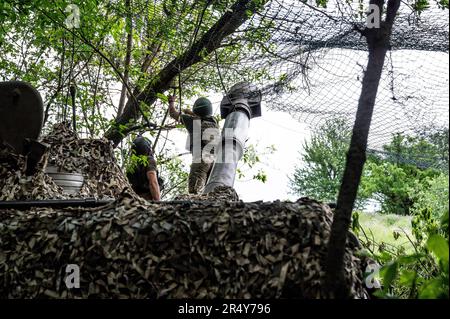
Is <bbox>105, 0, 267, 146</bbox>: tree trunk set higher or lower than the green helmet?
higher

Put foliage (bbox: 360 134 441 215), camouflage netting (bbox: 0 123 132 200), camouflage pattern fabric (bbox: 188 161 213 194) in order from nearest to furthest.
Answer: camouflage netting (bbox: 0 123 132 200) < camouflage pattern fabric (bbox: 188 161 213 194) < foliage (bbox: 360 134 441 215)

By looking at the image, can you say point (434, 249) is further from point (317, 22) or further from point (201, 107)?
point (201, 107)

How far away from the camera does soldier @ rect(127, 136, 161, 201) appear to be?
584cm

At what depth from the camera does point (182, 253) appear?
1.94 metres

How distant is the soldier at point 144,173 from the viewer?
19.1 ft

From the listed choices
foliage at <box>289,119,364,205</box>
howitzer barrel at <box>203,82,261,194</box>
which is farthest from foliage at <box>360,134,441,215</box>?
howitzer barrel at <box>203,82,261,194</box>

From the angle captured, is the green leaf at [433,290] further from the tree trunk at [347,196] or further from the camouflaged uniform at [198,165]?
the camouflaged uniform at [198,165]

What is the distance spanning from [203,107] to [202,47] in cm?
79

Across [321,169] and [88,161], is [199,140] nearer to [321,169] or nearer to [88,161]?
[88,161]

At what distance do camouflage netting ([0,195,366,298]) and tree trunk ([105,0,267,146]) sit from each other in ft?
8.92

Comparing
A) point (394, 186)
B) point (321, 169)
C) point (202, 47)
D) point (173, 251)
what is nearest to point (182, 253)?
point (173, 251)

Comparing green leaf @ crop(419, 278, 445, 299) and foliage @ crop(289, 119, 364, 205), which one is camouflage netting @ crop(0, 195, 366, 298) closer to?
green leaf @ crop(419, 278, 445, 299)

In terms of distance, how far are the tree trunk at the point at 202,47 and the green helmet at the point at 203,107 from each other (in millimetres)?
Answer: 416

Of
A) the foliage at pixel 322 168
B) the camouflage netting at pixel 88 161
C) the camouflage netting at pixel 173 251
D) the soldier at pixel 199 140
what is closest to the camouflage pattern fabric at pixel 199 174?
the soldier at pixel 199 140
